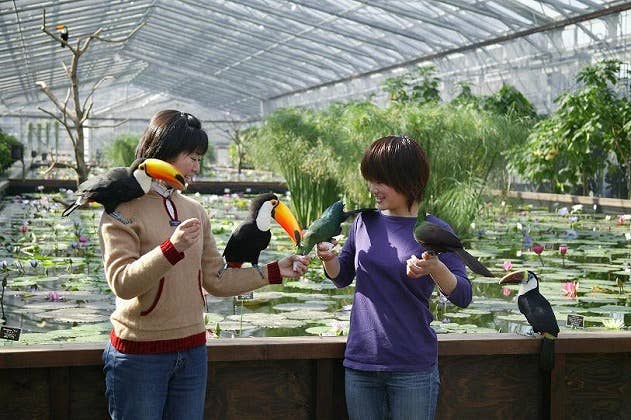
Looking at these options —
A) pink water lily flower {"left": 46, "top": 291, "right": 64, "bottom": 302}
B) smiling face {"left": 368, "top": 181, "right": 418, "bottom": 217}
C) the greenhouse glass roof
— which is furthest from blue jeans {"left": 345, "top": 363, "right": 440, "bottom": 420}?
the greenhouse glass roof

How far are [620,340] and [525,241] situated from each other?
4291 millimetres

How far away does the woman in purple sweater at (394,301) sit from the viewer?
1811mm

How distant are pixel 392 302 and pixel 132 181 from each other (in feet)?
2.02

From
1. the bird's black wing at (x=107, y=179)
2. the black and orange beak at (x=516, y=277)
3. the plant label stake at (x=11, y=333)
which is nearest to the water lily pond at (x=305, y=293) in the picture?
the black and orange beak at (x=516, y=277)

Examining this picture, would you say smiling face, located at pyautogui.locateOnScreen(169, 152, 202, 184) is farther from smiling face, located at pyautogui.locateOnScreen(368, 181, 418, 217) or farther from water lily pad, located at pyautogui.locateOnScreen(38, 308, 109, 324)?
water lily pad, located at pyautogui.locateOnScreen(38, 308, 109, 324)

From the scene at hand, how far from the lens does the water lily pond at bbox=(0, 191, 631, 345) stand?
12.9 feet

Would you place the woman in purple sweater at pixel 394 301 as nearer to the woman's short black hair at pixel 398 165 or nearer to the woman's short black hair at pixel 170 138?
the woman's short black hair at pixel 398 165

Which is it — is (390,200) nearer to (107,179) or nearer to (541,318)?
(107,179)

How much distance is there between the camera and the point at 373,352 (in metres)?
1.83

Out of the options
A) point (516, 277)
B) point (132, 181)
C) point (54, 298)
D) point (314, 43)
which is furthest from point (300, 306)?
point (314, 43)

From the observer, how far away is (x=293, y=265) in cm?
187

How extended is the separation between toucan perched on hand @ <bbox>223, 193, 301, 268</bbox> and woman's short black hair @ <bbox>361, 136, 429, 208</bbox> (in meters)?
0.22

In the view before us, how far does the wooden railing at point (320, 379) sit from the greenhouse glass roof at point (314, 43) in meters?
7.52

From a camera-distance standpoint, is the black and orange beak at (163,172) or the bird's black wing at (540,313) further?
the bird's black wing at (540,313)
